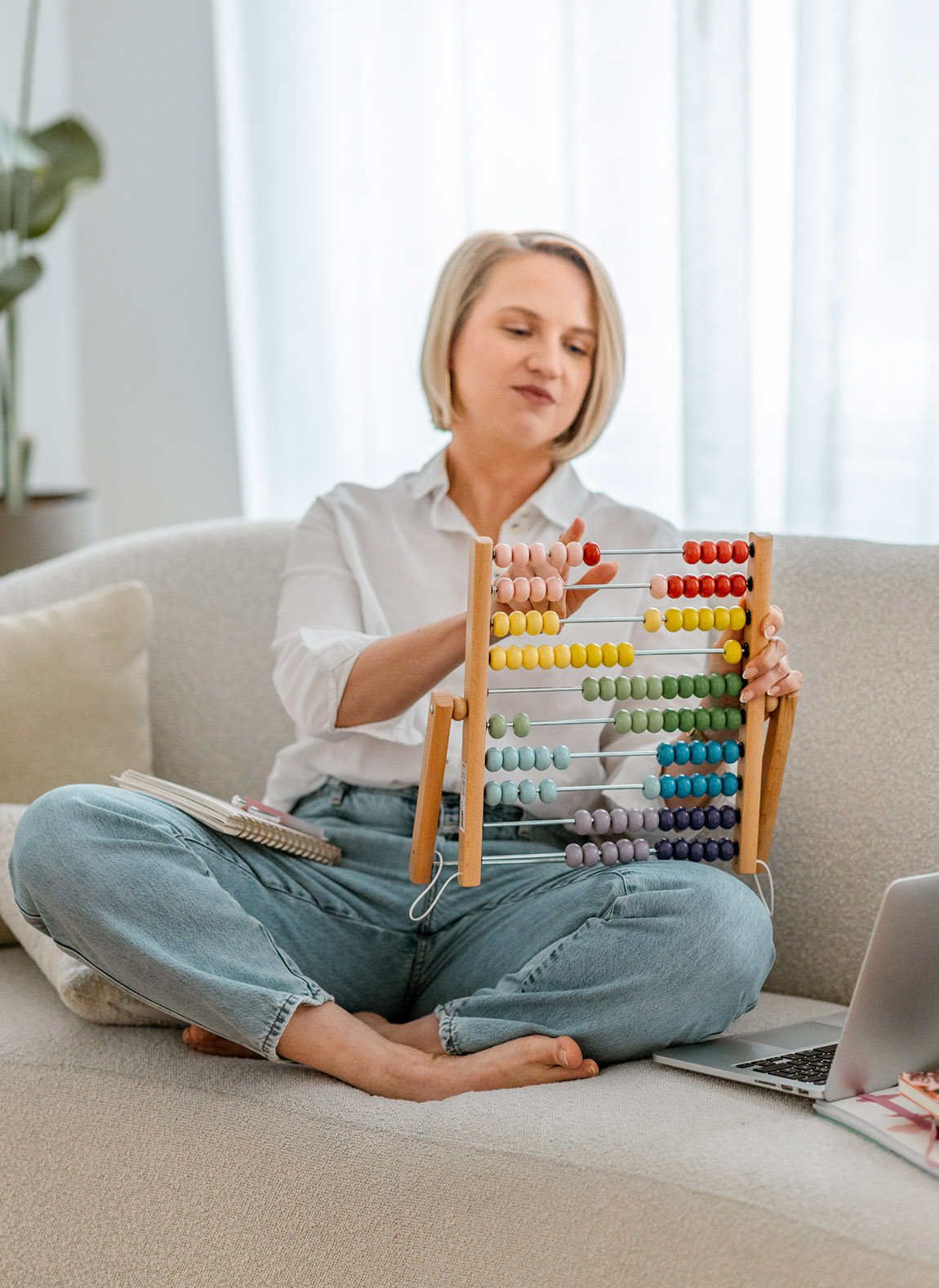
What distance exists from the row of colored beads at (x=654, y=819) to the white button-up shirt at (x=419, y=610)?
8 centimetres

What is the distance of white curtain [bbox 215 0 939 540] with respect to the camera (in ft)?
7.35

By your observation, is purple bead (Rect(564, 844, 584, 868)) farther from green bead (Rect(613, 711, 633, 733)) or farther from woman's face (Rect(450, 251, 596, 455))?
woman's face (Rect(450, 251, 596, 455))

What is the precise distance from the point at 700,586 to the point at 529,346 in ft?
1.33

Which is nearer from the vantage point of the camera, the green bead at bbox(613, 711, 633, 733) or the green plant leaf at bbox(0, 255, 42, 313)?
the green bead at bbox(613, 711, 633, 733)

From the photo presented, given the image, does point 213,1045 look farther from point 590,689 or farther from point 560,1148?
point 590,689

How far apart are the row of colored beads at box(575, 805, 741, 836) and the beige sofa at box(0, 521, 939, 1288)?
204mm

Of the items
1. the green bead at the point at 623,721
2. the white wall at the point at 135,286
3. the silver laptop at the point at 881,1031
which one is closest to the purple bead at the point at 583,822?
the green bead at the point at 623,721

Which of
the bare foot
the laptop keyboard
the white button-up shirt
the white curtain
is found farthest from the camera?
the white curtain

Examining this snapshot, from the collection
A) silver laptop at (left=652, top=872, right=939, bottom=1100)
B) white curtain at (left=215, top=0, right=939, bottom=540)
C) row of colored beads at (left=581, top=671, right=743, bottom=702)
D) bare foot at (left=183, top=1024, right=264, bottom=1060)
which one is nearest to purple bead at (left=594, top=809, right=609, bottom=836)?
row of colored beads at (left=581, top=671, right=743, bottom=702)

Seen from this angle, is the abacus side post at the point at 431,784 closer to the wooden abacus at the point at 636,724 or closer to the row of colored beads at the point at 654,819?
the wooden abacus at the point at 636,724

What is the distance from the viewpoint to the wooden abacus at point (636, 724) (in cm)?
131

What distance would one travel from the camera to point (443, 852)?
1.50 metres

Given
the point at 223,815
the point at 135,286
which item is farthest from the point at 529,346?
the point at 135,286

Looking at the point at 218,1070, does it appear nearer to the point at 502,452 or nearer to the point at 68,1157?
the point at 68,1157
